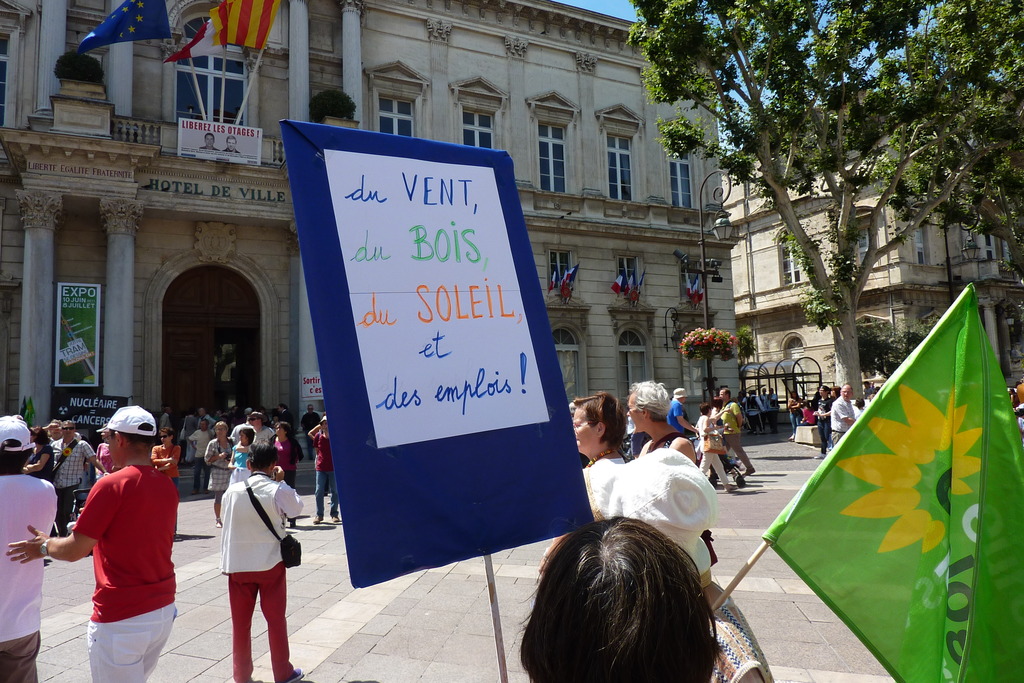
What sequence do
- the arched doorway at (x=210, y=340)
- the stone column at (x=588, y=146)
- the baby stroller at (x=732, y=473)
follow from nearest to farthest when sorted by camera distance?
1. the baby stroller at (x=732, y=473)
2. the arched doorway at (x=210, y=340)
3. the stone column at (x=588, y=146)

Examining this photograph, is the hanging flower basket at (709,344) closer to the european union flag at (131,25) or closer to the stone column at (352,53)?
the stone column at (352,53)

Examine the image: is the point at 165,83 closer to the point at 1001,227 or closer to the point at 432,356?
the point at 432,356

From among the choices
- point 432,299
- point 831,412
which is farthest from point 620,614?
point 831,412

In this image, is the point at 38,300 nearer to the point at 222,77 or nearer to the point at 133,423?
the point at 222,77

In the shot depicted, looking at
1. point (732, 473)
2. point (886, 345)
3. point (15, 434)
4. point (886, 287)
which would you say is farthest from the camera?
point (886, 287)

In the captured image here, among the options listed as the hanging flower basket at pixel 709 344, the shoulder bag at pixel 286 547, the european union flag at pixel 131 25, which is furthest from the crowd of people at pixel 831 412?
the european union flag at pixel 131 25

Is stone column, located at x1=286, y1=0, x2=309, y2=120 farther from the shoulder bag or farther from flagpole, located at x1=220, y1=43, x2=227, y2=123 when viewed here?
the shoulder bag

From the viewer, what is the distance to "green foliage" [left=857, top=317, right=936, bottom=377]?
112 feet

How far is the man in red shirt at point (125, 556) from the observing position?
321cm

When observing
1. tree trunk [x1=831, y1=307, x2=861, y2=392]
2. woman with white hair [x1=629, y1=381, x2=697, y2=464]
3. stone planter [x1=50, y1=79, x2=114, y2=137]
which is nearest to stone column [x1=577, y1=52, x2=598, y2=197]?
tree trunk [x1=831, y1=307, x2=861, y2=392]

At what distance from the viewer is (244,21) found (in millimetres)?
18359

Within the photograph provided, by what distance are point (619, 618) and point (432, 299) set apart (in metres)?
1.49

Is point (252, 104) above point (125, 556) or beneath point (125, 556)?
above

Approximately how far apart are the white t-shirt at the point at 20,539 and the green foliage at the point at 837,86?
15.8 metres
